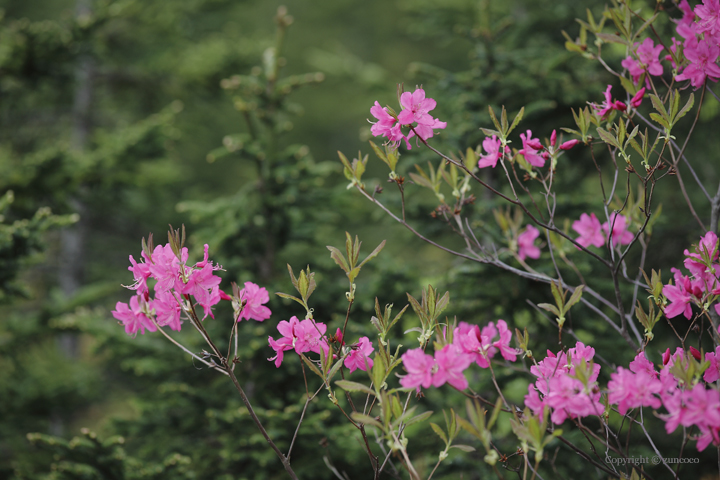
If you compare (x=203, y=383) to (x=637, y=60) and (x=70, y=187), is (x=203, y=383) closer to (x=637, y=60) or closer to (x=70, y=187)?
(x=70, y=187)

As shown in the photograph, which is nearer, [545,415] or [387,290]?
[545,415]

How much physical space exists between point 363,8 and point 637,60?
8201 millimetres

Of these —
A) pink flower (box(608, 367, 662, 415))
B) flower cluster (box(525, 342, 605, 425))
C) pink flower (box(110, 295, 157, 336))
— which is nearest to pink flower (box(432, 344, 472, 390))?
flower cluster (box(525, 342, 605, 425))

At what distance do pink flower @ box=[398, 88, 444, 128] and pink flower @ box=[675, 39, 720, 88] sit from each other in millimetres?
673

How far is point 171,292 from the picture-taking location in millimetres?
1178

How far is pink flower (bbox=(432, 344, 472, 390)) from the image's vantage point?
95 cm

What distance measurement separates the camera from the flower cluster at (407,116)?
1196mm

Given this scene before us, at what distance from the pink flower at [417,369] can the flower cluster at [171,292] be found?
0.46 m

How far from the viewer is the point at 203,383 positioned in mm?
2576

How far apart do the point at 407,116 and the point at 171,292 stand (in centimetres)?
75

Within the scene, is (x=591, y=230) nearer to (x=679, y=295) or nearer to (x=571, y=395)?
(x=679, y=295)

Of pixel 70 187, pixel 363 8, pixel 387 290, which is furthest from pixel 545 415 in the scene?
pixel 363 8

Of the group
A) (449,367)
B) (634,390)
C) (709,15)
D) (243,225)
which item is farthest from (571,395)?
(243,225)

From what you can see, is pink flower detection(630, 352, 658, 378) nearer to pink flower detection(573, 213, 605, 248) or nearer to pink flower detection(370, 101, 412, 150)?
pink flower detection(573, 213, 605, 248)
